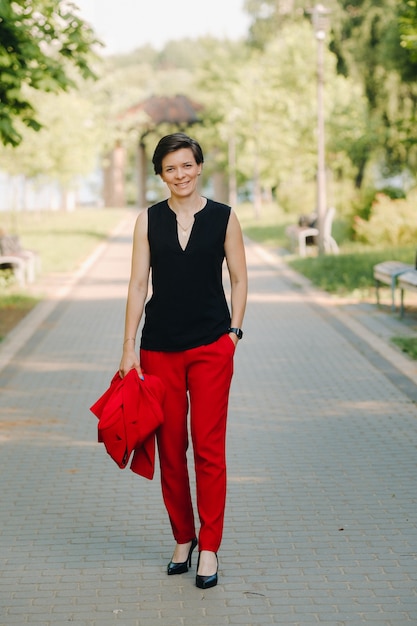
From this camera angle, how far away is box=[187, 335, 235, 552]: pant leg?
4.99 metres

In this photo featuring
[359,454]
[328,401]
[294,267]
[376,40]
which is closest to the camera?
[359,454]

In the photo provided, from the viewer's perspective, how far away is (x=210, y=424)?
5016 millimetres

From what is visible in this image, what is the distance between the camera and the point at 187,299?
16.4 feet

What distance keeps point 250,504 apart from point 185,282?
1.90m

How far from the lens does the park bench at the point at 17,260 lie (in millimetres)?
19484

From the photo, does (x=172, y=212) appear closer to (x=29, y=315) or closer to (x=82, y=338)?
(x=82, y=338)

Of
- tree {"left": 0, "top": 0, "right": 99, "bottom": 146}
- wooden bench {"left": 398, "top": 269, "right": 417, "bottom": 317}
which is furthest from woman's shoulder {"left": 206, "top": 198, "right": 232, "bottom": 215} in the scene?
wooden bench {"left": 398, "top": 269, "right": 417, "bottom": 317}

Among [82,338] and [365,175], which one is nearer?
[82,338]

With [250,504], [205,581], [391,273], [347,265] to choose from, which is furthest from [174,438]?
[347,265]

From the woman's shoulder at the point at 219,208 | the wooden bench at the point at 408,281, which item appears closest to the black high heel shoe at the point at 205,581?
the woman's shoulder at the point at 219,208

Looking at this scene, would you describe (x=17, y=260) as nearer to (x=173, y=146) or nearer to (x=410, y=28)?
(x=410, y=28)

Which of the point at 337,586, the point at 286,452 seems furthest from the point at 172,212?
the point at 286,452

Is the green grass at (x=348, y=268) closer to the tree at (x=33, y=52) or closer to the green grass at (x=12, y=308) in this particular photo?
the green grass at (x=12, y=308)

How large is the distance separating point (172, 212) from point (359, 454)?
306 cm
